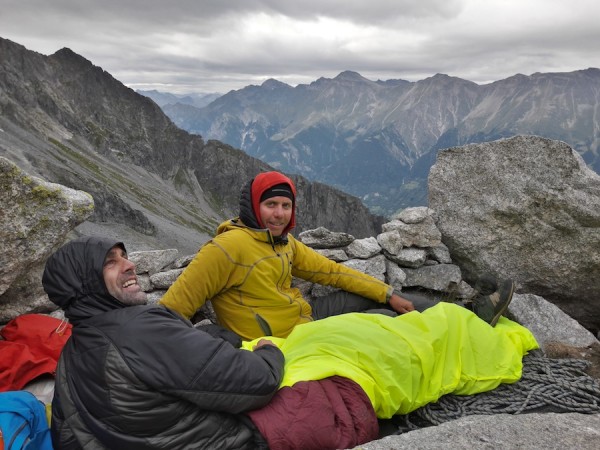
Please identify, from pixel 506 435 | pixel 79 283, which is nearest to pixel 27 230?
pixel 79 283

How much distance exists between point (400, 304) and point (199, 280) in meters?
3.30

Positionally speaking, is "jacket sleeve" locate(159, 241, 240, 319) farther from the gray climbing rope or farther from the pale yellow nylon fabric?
the gray climbing rope

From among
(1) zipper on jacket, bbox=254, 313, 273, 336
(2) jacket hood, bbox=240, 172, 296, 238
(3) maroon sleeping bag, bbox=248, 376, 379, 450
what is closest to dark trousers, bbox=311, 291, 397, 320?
(1) zipper on jacket, bbox=254, 313, 273, 336

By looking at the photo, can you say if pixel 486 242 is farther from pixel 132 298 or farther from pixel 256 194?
pixel 132 298

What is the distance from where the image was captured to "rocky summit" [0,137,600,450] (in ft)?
25.4

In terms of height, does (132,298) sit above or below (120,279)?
below

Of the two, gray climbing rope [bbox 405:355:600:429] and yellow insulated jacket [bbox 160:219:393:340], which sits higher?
yellow insulated jacket [bbox 160:219:393:340]

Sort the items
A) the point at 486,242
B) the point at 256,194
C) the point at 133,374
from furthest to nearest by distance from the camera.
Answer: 1. the point at 486,242
2. the point at 256,194
3. the point at 133,374

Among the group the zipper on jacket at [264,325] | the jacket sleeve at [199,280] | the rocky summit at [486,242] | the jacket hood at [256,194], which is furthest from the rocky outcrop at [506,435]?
the jacket hood at [256,194]

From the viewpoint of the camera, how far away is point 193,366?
3.86 metres

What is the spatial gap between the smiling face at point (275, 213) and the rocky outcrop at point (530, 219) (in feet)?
16.5

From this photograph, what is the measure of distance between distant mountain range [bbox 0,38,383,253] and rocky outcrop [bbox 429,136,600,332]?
53.9 meters

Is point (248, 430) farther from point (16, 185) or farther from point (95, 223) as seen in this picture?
point (95, 223)

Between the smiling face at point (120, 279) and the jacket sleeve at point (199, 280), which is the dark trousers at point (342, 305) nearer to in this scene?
the jacket sleeve at point (199, 280)
